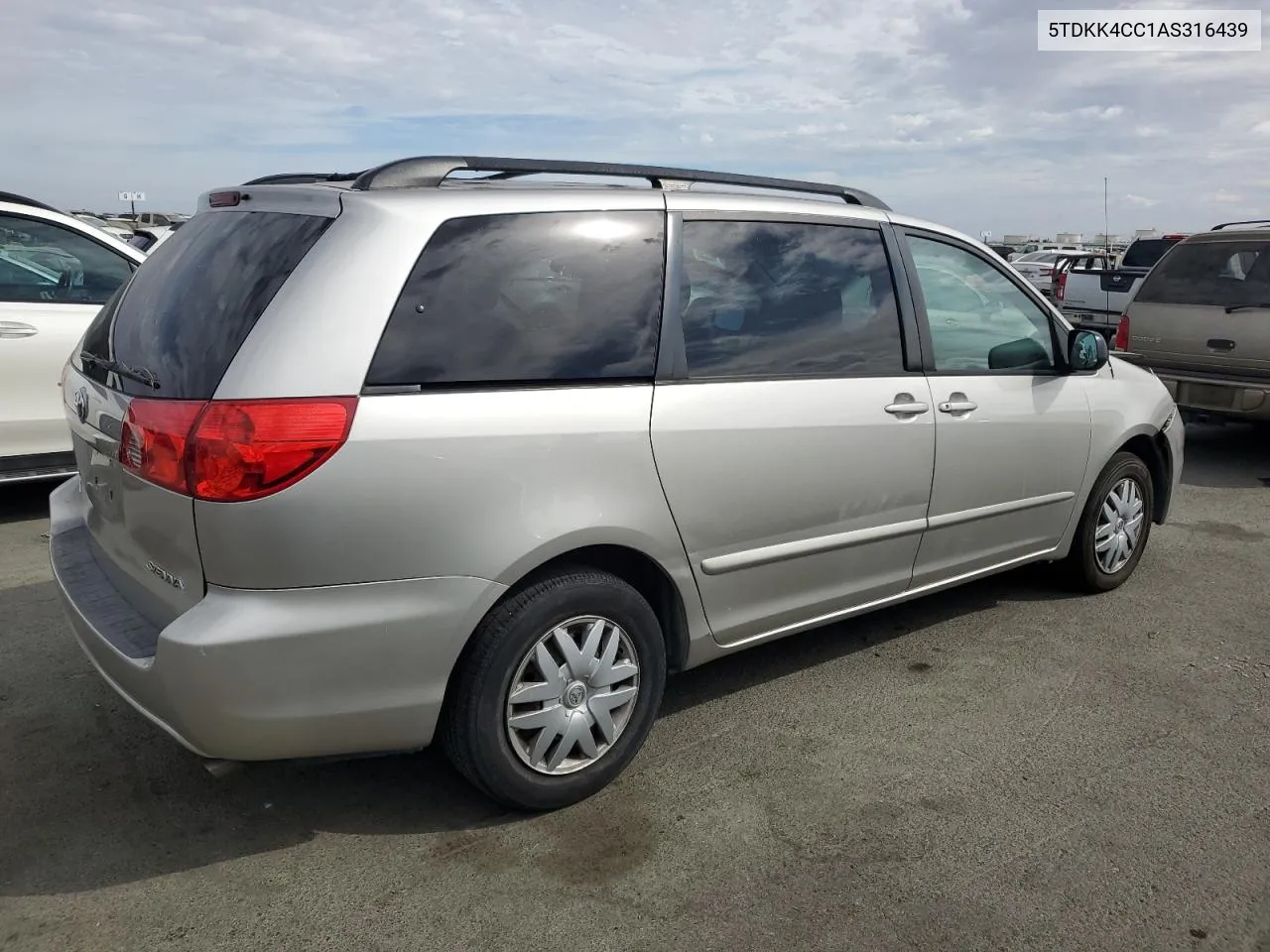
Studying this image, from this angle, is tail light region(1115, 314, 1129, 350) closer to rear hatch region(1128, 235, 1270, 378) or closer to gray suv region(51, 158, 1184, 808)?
rear hatch region(1128, 235, 1270, 378)

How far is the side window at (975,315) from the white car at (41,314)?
13.9 feet

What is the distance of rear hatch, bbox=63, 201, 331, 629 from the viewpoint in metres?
2.61

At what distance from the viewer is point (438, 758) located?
3.39m

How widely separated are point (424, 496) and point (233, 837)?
1140 millimetres

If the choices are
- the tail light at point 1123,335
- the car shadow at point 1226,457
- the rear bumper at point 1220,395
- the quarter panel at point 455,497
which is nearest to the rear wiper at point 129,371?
the quarter panel at point 455,497

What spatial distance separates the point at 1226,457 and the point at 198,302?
812cm

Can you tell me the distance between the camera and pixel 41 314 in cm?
579

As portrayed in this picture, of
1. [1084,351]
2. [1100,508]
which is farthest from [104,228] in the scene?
[1100,508]

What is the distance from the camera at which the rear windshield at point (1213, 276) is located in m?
7.66

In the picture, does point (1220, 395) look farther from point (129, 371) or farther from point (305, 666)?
point (129, 371)

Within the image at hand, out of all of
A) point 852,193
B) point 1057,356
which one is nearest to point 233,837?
point 852,193

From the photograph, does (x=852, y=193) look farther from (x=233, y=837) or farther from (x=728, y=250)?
(x=233, y=837)

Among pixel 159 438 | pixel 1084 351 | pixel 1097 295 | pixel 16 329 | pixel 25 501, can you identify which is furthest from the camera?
pixel 1097 295

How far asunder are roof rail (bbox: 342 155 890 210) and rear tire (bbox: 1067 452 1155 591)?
187 centimetres
